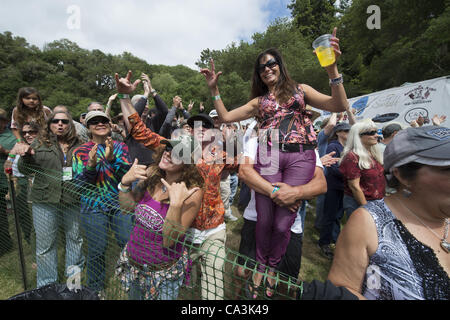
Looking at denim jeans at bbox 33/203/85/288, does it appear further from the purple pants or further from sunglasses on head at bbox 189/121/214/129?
the purple pants

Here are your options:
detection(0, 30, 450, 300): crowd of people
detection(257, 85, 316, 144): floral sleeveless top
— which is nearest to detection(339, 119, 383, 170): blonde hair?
A: detection(0, 30, 450, 300): crowd of people

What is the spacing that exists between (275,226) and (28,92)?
12.0 ft

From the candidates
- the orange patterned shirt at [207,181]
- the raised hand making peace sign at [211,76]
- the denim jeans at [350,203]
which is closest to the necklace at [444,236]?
the orange patterned shirt at [207,181]

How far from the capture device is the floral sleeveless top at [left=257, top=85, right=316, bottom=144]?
184 centimetres

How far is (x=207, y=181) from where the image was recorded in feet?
7.13

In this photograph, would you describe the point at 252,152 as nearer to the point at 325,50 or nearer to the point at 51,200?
the point at 325,50

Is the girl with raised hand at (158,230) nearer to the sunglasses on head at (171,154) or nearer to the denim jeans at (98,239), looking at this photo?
the sunglasses on head at (171,154)

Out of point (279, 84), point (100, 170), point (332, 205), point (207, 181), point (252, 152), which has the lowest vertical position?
point (332, 205)

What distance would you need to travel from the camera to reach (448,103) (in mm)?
5418

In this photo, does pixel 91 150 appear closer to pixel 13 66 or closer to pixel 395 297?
pixel 395 297

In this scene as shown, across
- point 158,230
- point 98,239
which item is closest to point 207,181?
point 158,230

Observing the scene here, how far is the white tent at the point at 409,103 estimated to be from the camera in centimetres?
554

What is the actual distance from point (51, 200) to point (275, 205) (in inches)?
91.8
